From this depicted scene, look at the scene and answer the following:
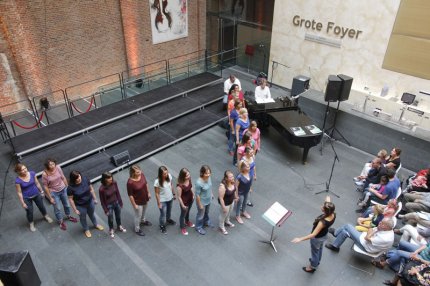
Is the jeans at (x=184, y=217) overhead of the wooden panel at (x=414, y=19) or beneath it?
beneath

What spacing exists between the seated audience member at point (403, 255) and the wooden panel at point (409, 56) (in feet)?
17.6

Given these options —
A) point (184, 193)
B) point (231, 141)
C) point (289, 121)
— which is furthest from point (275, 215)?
point (289, 121)

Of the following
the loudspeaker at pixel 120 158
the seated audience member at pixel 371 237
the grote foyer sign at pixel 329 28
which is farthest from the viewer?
the grote foyer sign at pixel 329 28

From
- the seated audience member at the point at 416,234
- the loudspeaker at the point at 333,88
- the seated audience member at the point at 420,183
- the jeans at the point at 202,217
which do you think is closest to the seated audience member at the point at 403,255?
the seated audience member at the point at 416,234

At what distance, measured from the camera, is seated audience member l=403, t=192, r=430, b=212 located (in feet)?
20.7

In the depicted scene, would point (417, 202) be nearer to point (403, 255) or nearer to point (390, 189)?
point (390, 189)

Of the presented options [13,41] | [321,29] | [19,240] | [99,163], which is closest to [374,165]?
[321,29]

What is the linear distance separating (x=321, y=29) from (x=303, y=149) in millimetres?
4342

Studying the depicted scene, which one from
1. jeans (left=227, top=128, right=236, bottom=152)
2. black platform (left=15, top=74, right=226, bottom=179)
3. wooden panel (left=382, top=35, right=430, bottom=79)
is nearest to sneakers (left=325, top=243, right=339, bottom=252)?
jeans (left=227, top=128, right=236, bottom=152)

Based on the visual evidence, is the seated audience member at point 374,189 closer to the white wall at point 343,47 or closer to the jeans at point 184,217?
the jeans at point 184,217

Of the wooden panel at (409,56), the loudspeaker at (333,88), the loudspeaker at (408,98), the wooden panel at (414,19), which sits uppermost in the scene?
the wooden panel at (414,19)

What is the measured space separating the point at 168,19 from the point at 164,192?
9.16 meters

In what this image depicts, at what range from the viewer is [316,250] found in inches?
207

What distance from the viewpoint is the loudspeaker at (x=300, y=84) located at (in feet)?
36.2
